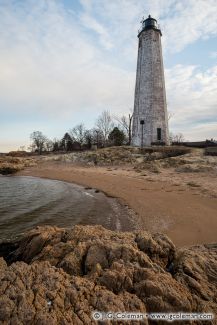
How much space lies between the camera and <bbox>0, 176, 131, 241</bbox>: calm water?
8.48 meters

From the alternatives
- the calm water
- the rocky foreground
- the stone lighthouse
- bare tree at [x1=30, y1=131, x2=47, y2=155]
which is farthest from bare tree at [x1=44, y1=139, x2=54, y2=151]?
the rocky foreground

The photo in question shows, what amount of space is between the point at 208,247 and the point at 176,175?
49.6ft

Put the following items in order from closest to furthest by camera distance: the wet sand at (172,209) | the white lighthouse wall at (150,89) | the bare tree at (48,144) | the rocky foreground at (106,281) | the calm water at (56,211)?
1. the rocky foreground at (106,281)
2. the wet sand at (172,209)
3. the calm water at (56,211)
4. the white lighthouse wall at (150,89)
5. the bare tree at (48,144)

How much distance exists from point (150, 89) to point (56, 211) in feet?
83.8

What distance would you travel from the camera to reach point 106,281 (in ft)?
9.47

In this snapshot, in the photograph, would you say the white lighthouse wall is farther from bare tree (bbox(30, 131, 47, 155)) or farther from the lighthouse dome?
bare tree (bbox(30, 131, 47, 155))

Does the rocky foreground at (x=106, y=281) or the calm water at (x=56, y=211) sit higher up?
the rocky foreground at (x=106, y=281)

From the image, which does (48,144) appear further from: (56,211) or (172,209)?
(172,209)

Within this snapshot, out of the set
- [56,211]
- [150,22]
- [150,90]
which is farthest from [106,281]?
[150,22]

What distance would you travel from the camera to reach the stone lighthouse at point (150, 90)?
31625 mm

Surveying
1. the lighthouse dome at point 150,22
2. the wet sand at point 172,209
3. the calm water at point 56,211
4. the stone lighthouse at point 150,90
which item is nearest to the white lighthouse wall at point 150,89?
the stone lighthouse at point 150,90

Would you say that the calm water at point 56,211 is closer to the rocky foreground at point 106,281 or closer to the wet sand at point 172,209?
the wet sand at point 172,209

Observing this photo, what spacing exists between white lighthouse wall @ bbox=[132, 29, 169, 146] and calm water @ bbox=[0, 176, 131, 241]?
20139 mm

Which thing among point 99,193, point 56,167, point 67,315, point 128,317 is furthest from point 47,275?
point 56,167
